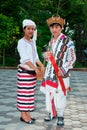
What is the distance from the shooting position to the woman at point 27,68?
5.59 m

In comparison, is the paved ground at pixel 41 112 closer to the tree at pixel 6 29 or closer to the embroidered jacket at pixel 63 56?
the embroidered jacket at pixel 63 56

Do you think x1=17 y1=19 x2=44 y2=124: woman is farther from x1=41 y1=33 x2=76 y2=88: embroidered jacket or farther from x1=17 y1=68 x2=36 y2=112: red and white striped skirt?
x1=41 y1=33 x2=76 y2=88: embroidered jacket

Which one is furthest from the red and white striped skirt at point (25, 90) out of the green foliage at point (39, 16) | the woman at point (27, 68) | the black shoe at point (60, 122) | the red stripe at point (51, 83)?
the green foliage at point (39, 16)

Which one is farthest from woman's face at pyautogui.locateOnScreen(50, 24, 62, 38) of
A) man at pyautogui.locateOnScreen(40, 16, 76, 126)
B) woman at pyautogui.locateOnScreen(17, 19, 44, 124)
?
woman at pyautogui.locateOnScreen(17, 19, 44, 124)

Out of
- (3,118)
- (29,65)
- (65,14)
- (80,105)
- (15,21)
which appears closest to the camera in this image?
(29,65)

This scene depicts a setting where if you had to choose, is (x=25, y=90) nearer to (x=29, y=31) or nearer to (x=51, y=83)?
(x=51, y=83)

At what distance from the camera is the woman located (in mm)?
5590

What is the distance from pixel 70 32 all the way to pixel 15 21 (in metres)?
3.49

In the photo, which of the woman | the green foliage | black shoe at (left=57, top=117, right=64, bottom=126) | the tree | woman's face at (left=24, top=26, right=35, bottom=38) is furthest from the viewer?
the green foliage

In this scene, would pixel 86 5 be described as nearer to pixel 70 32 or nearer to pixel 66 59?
pixel 70 32

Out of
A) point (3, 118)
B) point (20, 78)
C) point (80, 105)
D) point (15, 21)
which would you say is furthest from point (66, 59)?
point (15, 21)

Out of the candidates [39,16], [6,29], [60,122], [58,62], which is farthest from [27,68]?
[39,16]

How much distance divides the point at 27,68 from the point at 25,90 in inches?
13.4

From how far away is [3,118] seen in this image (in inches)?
245
